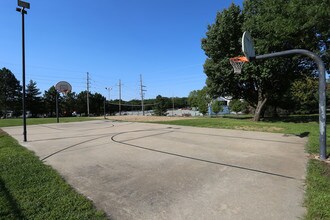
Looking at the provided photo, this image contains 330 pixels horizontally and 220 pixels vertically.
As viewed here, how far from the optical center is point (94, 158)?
661 centimetres

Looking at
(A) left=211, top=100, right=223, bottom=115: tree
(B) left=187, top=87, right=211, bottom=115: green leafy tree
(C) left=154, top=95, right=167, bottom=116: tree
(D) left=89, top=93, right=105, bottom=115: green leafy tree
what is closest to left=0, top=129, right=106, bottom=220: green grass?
(B) left=187, top=87, right=211, bottom=115: green leafy tree

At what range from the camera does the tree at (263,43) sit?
13.0 m

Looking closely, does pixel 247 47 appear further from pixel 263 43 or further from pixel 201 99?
pixel 201 99

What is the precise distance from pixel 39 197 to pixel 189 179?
2.63 m

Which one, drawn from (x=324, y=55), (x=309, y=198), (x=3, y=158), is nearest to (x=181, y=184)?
(x=309, y=198)

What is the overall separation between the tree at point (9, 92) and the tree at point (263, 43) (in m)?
58.5

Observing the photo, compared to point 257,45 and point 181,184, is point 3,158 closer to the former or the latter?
point 181,184

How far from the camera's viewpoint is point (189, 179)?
4605 mm

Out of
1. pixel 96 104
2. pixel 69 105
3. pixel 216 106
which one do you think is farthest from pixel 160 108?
pixel 96 104

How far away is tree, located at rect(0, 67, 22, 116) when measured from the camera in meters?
59.8

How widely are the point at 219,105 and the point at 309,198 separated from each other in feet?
138

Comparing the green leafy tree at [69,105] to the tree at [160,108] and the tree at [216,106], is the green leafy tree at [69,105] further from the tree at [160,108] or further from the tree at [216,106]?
the tree at [216,106]

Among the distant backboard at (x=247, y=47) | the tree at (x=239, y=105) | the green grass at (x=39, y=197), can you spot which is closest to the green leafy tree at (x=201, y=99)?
the tree at (x=239, y=105)

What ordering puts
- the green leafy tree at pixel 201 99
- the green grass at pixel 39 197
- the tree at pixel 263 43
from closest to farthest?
the green grass at pixel 39 197 → the tree at pixel 263 43 → the green leafy tree at pixel 201 99
